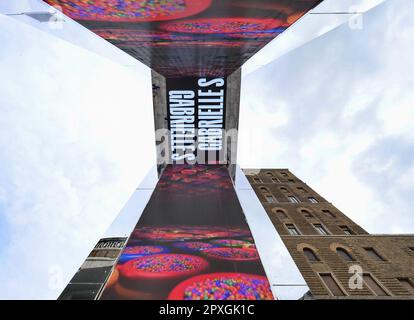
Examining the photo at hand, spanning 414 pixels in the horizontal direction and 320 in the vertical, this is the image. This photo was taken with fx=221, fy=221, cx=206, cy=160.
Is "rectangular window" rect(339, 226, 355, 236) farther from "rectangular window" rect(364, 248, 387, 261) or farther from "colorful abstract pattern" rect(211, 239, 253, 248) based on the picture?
"colorful abstract pattern" rect(211, 239, 253, 248)

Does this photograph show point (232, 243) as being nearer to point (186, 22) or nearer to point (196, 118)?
point (186, 22)

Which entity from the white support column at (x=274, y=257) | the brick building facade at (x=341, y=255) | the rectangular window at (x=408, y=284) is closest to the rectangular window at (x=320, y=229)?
the brick building facade at (x=341, y=255)

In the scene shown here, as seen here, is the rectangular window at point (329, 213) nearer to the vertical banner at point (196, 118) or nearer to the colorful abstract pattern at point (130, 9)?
the vertical banner at point (196, 118)

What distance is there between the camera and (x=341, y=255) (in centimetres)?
1293

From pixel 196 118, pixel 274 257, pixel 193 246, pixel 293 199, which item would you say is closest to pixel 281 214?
pixel 293 199

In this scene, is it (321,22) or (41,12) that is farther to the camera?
(321,22)

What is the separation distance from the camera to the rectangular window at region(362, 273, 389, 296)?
10.4 metres

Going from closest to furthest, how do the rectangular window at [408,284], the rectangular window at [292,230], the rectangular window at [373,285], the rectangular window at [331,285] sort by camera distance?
1. the rectangular window at [331,285]
2. the rectangular window at [373,285]
3. the rectangular window at [408,284]
4. the rectangular window at [292,230]

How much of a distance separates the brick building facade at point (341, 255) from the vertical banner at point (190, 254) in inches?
129

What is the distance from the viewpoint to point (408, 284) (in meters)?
11.0

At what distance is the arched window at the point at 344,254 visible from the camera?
12680 mm
